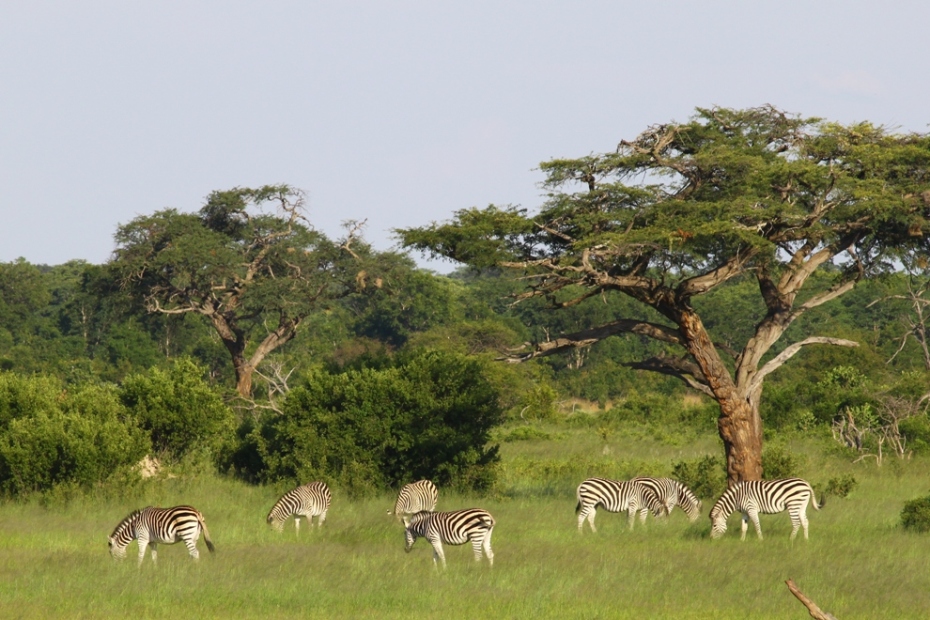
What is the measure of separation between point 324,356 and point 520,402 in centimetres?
1747

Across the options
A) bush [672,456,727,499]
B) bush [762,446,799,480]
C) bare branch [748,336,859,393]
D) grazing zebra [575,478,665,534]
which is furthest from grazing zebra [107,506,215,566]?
bush [762,446,799,480]

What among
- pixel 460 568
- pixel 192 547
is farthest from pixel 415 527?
pixel 192 547

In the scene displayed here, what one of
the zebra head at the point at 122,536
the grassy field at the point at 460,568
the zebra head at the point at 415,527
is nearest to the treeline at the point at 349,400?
the grassy field at the point at 460,568

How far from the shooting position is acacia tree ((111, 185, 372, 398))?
48.8 m

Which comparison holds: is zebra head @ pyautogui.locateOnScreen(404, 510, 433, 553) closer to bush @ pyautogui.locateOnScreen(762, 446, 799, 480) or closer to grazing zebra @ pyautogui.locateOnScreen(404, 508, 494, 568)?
grazing zebra @ pyautogui.locateOnScreen(404, 508, 494, 568)

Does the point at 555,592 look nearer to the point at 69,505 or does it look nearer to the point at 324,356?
the point at 69,505

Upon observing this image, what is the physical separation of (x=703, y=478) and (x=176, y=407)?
420 inches

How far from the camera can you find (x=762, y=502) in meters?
19.3

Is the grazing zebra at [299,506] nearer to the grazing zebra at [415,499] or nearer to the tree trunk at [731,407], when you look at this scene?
the grazing zebra at [415,499]

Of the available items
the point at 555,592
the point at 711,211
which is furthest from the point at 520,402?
the point at 555,592

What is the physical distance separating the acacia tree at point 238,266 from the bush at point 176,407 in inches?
880

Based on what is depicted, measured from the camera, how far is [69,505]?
72.5ft

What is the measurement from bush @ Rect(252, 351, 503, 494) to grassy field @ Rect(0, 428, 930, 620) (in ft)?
3.72

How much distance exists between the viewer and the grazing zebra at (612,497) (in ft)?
65.6
